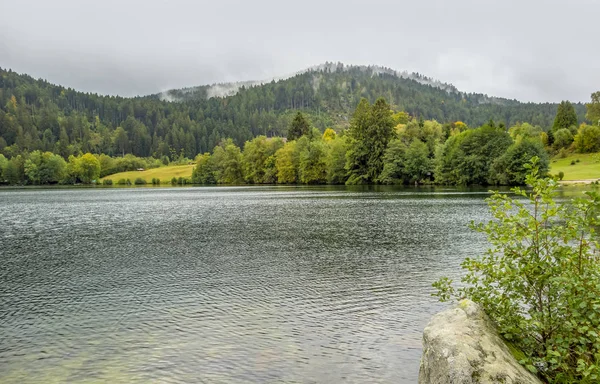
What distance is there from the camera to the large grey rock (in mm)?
7488

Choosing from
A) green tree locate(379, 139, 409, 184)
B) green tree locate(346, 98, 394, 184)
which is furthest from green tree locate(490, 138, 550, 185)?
green tree locate(346, 98, 394, 184)

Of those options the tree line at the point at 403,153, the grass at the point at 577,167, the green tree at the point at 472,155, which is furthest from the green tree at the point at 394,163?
the grass at the point at 577,167

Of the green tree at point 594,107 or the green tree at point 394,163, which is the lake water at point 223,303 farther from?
the green tree at point 594,107

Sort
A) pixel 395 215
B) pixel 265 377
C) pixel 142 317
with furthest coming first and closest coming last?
1. pixel 395 215
2. pixel 142 317
3. pixel 265 377

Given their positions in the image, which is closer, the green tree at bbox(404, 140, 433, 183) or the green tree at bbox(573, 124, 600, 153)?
the green tree at bbox(404, 140, 433, 183)

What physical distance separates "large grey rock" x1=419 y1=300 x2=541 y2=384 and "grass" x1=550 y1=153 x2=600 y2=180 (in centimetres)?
9779

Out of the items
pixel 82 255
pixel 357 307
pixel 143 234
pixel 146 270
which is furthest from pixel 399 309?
pixel 143 234

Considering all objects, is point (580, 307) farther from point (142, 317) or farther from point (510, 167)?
point (510, 167)

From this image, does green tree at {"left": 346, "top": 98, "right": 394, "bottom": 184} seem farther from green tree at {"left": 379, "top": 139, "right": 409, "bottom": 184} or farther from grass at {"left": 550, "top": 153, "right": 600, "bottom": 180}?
grass at {"left": 550, "top": 153, "right": 600, "bottom": 180}

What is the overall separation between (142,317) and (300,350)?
6.69 metres

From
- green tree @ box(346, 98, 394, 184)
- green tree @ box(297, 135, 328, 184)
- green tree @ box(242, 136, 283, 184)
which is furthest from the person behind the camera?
green tree @ box(242, 136, 283, 184)

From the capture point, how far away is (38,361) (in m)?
12.1

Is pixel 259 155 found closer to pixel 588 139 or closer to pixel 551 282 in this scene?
pixel 588 139

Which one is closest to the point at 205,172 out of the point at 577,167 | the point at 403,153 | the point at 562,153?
the point at 403,153
